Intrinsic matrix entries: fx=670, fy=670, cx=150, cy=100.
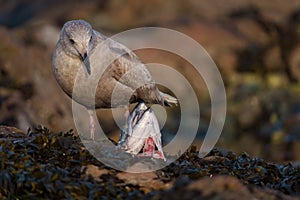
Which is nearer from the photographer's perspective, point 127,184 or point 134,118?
point 127,184

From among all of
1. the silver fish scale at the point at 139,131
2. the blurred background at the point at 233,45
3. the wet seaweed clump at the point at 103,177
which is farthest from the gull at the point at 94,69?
the blurred background at the point at 233,45

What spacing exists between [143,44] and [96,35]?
14492 mm

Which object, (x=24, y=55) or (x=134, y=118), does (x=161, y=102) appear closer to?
(x=134, y=118)

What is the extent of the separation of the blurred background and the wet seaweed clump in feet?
29.6

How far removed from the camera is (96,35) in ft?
24.4

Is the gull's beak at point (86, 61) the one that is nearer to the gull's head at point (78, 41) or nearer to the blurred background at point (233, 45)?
the gull's head at point (78, 41)

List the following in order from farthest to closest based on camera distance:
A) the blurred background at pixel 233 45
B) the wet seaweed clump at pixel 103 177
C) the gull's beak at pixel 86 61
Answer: the blurred background at pixel 233 45
the gull's beak at pixel 86 61
the wet seaweed clump at pixel 103 177

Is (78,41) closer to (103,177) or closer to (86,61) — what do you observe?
(86,61)

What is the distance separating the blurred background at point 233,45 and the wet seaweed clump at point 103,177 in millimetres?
9035

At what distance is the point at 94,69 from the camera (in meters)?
7.16

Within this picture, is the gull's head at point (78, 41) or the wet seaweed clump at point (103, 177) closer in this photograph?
the wet seaweed clump at point (103, 177)

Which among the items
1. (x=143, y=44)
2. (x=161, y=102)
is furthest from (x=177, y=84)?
(x=161, y=102)

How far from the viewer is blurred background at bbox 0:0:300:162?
19.2 meters

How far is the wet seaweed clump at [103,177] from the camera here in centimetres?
523
